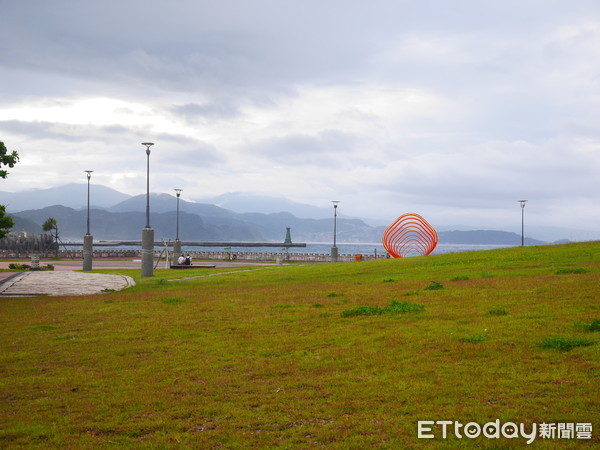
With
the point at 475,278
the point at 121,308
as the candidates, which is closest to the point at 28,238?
the point at 121,308

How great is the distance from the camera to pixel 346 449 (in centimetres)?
555

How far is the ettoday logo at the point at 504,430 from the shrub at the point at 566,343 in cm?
300

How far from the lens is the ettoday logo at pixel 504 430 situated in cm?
569

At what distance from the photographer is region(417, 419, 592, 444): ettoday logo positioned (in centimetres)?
569

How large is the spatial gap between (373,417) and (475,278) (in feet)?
48.4

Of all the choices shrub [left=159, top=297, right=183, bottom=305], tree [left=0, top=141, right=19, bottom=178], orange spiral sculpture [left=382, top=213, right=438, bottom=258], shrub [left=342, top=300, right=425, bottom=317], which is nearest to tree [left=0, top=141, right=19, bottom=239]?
tree [left=0, top=141, right=19, bottom=178]

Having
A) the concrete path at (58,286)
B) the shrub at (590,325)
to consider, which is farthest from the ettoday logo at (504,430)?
the concrete path at (58,286)

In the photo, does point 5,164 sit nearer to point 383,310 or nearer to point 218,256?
point 383,310

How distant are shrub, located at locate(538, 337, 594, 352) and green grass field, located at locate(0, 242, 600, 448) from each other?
0.02m

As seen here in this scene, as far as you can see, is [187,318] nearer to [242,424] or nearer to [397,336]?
[397,336]

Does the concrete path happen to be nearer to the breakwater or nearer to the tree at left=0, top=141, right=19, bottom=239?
the tree at left=0, top=141, right=19, bottom=239

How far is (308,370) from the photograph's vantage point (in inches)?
336

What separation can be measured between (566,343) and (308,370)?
441cm

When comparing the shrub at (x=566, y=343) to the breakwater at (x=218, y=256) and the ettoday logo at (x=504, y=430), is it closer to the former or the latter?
the ettoday logo at (x=504, y=430)
